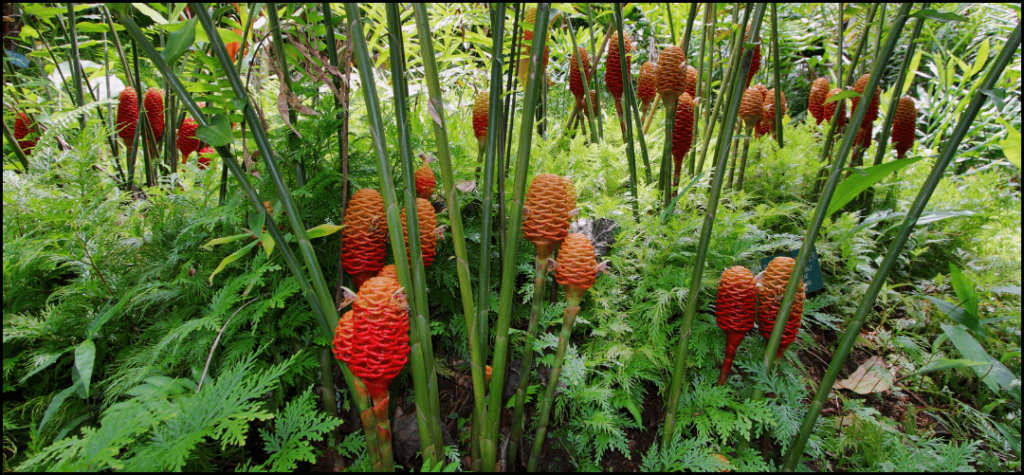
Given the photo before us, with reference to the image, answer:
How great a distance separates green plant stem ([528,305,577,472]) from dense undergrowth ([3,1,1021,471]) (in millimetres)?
55

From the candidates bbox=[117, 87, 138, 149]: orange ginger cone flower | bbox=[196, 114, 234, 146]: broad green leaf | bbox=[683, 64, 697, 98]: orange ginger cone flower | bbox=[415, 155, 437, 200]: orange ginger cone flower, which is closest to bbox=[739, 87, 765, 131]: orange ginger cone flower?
bbox=[683, 64, 697, 98]: orange ginger cone flower

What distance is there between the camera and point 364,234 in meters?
0.75

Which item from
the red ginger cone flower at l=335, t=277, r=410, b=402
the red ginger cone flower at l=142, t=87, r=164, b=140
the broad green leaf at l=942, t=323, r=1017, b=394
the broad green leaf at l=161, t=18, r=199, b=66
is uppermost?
the broad green leaf at l=161, t=18, r=199, b=66

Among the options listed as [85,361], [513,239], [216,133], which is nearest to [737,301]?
[513,239]

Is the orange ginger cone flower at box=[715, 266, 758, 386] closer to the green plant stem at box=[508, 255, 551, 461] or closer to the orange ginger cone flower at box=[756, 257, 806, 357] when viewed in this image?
the orange ginger cone flower at box=[756, 257, 806, 357]

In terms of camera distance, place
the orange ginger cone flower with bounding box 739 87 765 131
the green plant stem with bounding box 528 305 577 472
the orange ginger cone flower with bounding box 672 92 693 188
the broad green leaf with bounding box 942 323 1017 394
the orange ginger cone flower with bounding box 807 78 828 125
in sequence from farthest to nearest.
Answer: the orange ginger cone flower with bounding box 807 78 828 125
the orange ginger cone flower with bounding box 739 87 765 131
the orange ginger cone flower with bounding box 672 92 693 188
the broad green leaf with bounding box 942 323 1017 394
the green plant stem with bounding box 528 305 577 472

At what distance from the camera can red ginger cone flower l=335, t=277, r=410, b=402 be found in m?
0.62

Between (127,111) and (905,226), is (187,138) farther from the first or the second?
(905,226)

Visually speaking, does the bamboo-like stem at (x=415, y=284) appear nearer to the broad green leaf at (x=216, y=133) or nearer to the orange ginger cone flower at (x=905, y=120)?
the broad green leaf at (x=216, y=133)

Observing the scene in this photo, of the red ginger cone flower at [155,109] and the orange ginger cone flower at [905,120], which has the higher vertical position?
the red ginger cone flower at [155,109]

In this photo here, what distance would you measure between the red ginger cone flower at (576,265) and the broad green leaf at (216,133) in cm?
51

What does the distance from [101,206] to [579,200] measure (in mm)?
1163

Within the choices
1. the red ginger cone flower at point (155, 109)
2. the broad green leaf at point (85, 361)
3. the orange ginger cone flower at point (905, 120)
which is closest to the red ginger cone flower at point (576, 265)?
the broad green leaf at point (85, 361)

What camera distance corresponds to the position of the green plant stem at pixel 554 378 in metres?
0.80
